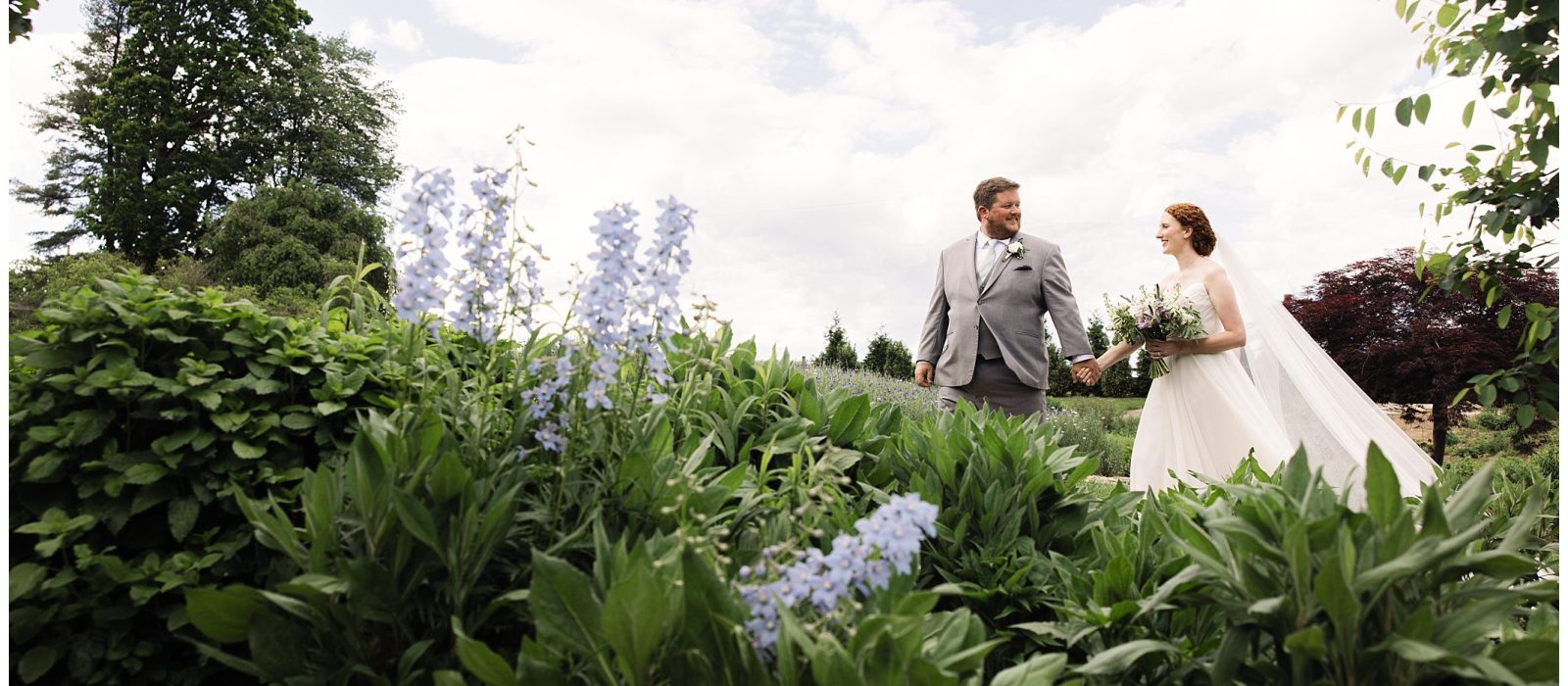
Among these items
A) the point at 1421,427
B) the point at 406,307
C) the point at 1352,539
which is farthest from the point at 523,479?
the point at 1421,427

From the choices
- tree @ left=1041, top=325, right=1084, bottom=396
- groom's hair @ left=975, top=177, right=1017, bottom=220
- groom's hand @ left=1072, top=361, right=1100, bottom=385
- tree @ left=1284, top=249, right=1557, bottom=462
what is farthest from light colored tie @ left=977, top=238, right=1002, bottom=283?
tree @ left=1041, top=325, right=1084, bottom=396

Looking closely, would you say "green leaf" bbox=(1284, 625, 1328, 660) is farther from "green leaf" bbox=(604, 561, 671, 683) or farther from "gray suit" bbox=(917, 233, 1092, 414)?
"gray suit" bbox=(917, 233, 1092, 414)

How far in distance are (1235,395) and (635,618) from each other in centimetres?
538

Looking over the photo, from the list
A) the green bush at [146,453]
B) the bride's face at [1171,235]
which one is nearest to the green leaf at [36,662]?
the green bush at [146,453]

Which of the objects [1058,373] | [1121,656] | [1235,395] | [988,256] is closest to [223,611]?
[1121,656]

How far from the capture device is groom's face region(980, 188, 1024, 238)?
578cm

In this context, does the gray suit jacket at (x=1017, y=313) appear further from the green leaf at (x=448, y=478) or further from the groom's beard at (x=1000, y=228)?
the green leaf at (x=448, y=478)

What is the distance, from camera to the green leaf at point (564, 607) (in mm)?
1386

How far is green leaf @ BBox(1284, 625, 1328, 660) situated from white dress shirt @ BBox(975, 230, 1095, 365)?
4501 mm

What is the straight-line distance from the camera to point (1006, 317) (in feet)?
18.4

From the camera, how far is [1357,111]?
297 centimetres

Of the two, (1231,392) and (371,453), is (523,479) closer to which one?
(371,453)

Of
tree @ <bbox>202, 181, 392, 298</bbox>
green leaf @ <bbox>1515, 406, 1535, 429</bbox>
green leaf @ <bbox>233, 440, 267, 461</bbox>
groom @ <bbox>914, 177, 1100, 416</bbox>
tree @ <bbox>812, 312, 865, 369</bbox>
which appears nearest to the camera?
green leaf @ <bbox>233, 440, 267, 461</bbox>

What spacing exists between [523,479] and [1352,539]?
4.59 ft
